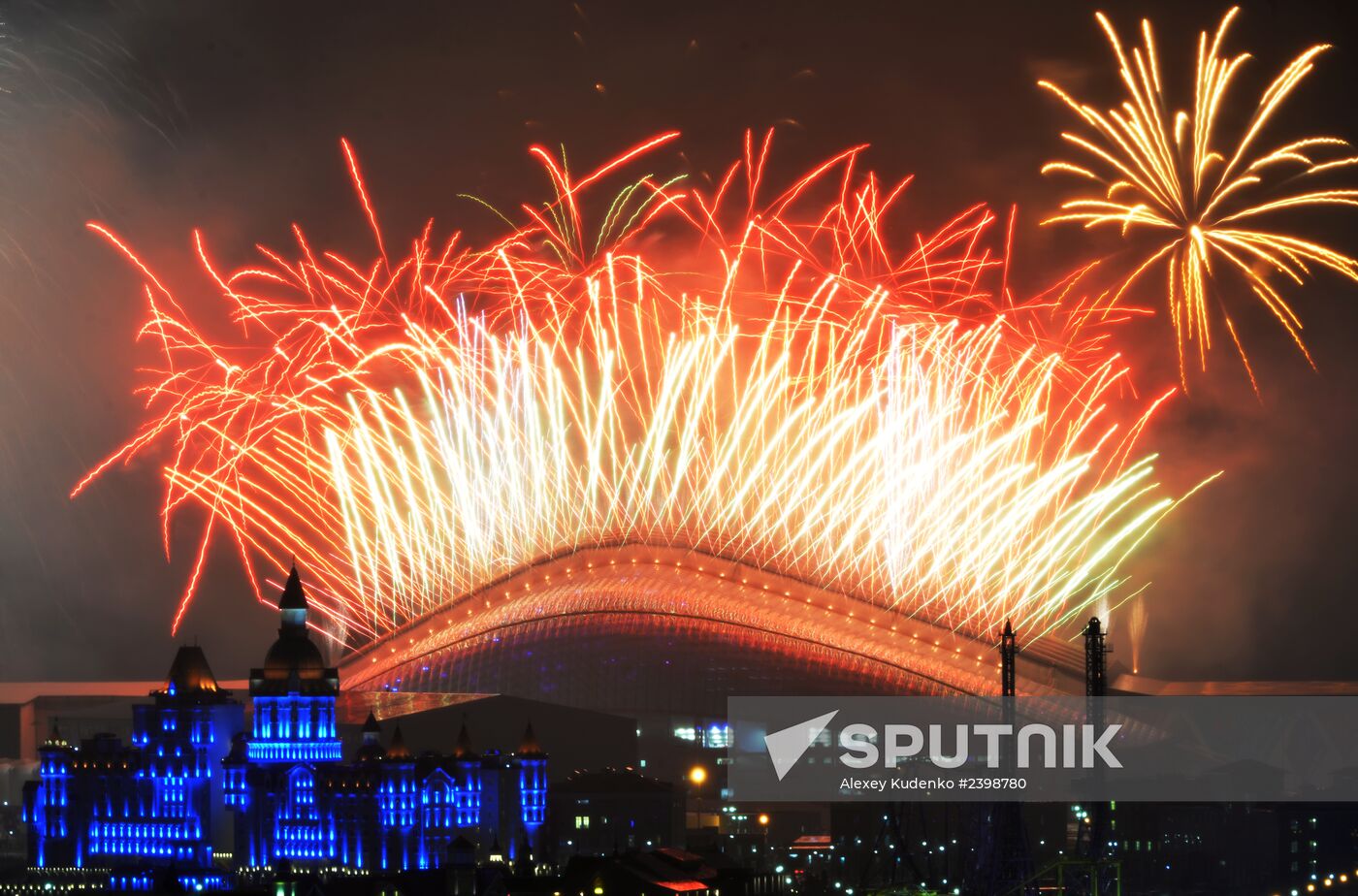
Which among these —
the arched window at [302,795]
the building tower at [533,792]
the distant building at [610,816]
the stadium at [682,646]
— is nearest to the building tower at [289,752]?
the arched window at [302,795]

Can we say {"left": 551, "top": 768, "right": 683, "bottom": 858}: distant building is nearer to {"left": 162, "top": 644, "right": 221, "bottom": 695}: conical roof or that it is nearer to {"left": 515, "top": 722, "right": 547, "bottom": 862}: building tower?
{"left": 515, "top": 722, "right": 547, "bottom": 862}: building tower

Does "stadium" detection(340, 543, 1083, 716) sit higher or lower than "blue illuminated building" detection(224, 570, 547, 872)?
higher

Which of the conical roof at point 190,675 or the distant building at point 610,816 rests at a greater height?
the conical roof at point 190,675

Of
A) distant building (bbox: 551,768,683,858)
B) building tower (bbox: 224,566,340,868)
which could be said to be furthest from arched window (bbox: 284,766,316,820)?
distant building (bbox: 551,768,683,858)

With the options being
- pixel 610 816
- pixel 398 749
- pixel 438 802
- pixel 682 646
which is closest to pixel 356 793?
pixel 398 749

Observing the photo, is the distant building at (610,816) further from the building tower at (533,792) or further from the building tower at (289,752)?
the building tower at (289,752)

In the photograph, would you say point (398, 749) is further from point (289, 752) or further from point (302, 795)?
point (289, 752)
